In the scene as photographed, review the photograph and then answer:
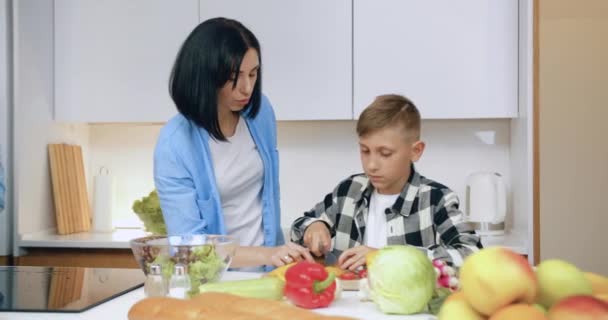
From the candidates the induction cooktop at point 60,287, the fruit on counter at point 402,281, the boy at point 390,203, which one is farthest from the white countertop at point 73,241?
the fruit on counter at point 402,281

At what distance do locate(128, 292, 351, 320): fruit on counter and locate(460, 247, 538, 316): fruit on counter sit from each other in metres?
0.15

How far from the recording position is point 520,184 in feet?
9.39

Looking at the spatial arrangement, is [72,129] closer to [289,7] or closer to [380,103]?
[289,7]

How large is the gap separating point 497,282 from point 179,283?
530mm

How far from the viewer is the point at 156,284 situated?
1.15 metres

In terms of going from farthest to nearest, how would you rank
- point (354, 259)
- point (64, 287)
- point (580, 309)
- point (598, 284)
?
point (354, 259) < point (64, 287) < point (598, 284) < point (580, 309)

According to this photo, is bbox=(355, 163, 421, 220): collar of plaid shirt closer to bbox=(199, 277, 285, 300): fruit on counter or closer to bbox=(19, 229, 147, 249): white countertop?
bbox=(199, 277, 285, 300): fruit on counter

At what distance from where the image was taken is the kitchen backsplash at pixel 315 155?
321 centimetres

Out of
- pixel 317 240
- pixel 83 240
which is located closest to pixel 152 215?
pixel 83 240

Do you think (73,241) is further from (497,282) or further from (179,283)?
(497,282)

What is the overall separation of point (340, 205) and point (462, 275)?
1.26m

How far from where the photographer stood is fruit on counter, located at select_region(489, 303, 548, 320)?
2.46ft

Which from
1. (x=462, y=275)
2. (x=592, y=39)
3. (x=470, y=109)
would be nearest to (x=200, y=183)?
(x=462, y=275)

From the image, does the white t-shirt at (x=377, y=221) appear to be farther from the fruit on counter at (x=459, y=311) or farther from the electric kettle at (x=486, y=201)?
the fruit on counter at (x=459, y=311)
